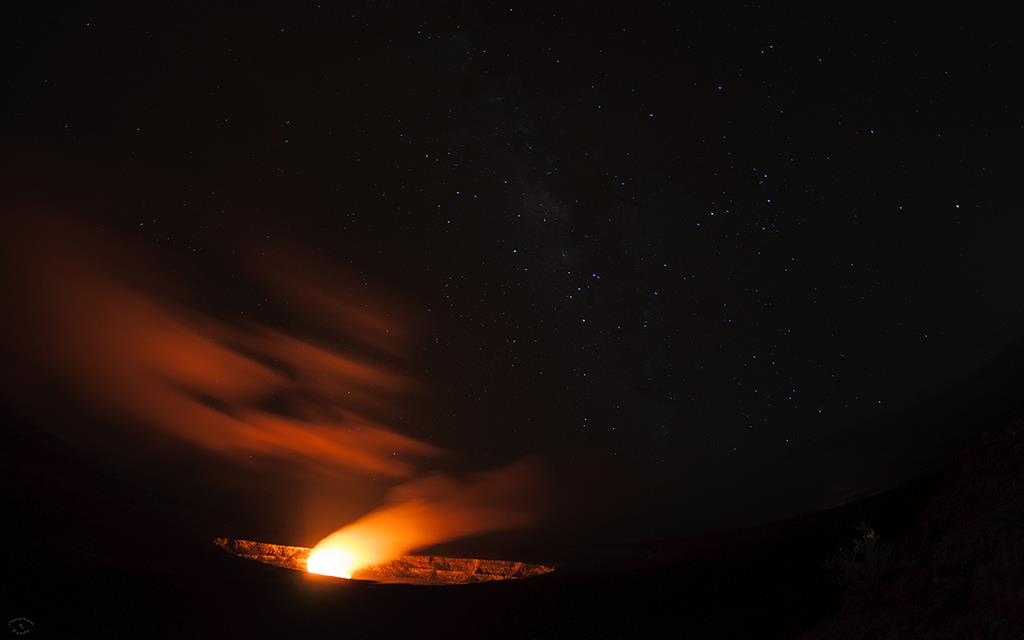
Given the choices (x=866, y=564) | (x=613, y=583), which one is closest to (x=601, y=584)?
(x=613, y=583)

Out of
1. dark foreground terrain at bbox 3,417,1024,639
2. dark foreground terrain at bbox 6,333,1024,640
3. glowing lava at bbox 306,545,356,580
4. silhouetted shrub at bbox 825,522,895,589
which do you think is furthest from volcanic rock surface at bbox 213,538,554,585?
silhouetted shrub at bbox 825,522,895,589

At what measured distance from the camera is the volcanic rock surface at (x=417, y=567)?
73.5 ft

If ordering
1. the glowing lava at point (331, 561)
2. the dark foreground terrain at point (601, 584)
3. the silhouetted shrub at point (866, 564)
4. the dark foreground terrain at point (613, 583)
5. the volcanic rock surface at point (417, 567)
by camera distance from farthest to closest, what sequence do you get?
the glowing lava at point (331, 561) → the volcanic rock surface at point (417, 567) → the silhouetted shrub at point (866, 564) → the dark foreground terrain at point (601, 584) → the dark foreground terrain at point (613, 583)

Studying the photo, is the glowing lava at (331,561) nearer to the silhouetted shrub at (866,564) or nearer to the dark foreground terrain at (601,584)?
the dark foreground terrain at (601,584)

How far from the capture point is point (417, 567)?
26797 millimetres

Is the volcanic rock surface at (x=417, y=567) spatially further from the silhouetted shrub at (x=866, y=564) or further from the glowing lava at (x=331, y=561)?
the silhouetted shrub at (x=866, y=564)

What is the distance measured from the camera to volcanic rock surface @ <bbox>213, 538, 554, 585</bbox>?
22.4 m

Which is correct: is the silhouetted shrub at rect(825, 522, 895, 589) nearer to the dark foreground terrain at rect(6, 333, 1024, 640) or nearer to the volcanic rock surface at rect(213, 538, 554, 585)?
the dark foreground terrain at rect(6, 333, 1024, 640)

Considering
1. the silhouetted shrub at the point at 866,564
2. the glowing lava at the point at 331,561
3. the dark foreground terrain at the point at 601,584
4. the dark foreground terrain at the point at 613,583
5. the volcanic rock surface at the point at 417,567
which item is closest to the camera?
the dark foreground terrain at the point at 613,583

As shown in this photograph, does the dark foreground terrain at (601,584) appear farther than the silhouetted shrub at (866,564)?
No

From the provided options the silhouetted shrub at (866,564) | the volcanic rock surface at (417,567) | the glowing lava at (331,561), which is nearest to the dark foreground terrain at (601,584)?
the silhouetted shrub at (866,564)

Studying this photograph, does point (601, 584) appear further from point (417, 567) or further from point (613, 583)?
point (417, 567)

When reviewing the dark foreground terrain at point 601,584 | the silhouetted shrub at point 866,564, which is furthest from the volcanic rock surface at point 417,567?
the silhouetted shrub at point 866,564

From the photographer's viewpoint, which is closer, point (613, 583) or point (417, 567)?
point (613, 583)
